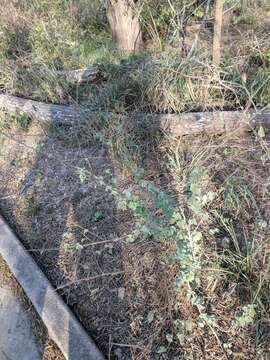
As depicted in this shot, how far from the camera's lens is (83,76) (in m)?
4.44

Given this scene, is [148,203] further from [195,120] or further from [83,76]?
[83,76]

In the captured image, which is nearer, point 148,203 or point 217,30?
point 148,203

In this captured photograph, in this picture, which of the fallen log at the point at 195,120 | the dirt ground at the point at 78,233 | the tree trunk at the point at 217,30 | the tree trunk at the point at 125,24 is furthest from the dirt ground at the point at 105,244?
the tree trunk at the point at 125,24

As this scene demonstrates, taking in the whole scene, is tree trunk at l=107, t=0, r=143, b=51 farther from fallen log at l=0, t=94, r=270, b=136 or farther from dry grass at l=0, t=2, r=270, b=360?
fallen log at l=0, t=94, r=270, b=136

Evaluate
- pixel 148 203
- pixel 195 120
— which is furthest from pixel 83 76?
pixel 148 203

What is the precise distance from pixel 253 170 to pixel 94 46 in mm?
3462

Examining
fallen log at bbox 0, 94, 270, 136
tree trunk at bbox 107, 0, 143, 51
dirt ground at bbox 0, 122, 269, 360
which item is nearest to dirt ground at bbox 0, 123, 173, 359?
dirt ground at bbox 0, 122, 269, 360

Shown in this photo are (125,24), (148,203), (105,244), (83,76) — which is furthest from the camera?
(125,24)

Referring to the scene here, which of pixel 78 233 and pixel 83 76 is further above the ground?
pixel 83 76

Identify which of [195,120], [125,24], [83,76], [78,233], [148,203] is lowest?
[78,233]

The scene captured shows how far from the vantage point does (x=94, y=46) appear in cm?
537

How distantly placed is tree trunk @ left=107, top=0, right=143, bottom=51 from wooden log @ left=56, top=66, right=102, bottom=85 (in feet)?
3.32

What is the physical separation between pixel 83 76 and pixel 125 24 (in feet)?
3.93

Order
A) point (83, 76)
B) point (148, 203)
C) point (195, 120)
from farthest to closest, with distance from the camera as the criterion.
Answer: point (83, 76) < point (195, 120) < point (148, 203)
